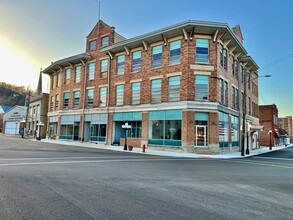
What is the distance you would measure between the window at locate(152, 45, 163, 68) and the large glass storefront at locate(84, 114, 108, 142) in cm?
952

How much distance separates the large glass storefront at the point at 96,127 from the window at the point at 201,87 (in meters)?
12.6

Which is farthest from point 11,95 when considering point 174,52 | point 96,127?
point 174,52

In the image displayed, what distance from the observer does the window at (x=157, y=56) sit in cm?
2533

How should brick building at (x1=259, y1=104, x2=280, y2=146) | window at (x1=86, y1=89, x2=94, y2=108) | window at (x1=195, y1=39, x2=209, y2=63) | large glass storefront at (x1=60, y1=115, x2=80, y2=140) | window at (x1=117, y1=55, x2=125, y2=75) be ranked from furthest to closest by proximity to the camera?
1. brick building at (x1=259, y1=104, x2=280, y2=146)
2. large glass storefront at (x1=60, y1=115, x2=80, y2=140)
3. window at (x1=86, y1=89, x2=94, y2=108)
4. window at (x1=117, y1=55, x2=125, y2=75)
5. window at (x1=195, y1=39, x2=209, y2=63)

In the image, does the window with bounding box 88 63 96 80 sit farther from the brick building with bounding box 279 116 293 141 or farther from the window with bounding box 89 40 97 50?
the brick building with bounding box 279 116 293 141

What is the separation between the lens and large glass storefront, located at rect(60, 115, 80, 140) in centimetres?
3359

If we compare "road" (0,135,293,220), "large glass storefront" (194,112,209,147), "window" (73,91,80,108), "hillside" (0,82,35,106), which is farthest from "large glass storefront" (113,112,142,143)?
"hillside" (0,82,35,106)

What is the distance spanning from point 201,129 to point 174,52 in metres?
8.57

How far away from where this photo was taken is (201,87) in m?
22.7

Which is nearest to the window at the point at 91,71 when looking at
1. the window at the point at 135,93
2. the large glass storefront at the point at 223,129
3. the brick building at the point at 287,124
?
the window at the point at 135,93

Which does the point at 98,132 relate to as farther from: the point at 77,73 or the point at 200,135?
the point at 200,135

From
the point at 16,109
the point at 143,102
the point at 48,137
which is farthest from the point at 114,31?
the point at 16,109

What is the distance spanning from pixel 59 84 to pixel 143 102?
62.2ft

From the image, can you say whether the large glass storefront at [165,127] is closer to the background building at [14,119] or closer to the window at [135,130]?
the window at [135,130]
